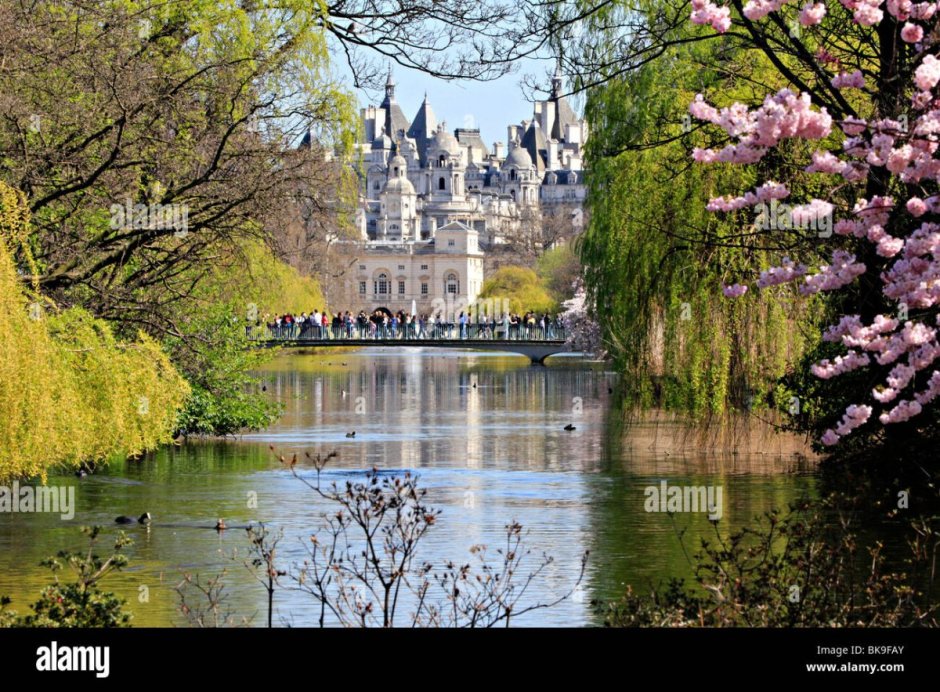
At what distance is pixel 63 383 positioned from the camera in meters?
15.2

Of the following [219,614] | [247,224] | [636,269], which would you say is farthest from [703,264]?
[219,614]

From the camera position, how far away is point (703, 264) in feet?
64.6

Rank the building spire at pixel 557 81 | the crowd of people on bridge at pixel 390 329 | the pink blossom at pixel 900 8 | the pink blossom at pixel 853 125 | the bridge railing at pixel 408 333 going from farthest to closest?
the crowd of people on bridge at pixel 390 329, the bridge railing at pixel 408 333, the building spire at pixel 557 81, the pink blossom at pixel 900 8, the pink blossom at pixel 853 125

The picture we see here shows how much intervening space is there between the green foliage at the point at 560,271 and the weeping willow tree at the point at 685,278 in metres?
46.8

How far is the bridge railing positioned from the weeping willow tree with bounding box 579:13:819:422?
37.5 metres

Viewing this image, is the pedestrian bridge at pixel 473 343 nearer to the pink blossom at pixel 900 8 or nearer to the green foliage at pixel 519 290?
the green foliage at pixel 519 290

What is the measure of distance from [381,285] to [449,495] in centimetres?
15391

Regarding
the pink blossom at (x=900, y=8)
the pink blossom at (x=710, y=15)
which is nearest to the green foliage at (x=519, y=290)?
the pink blossom at (x=710, y=15)

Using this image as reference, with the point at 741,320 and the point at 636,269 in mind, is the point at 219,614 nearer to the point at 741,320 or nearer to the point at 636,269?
the point at 741,320

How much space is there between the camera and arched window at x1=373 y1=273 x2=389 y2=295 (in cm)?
17412

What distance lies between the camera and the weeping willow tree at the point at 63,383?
1381 cm

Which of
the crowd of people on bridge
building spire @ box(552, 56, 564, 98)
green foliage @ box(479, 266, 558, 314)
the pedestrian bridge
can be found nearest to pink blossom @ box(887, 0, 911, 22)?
building spire @ box(552, 56, 564, 98)

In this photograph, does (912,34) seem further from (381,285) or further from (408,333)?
(381,285)

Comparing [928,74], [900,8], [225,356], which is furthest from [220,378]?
[928,74]
